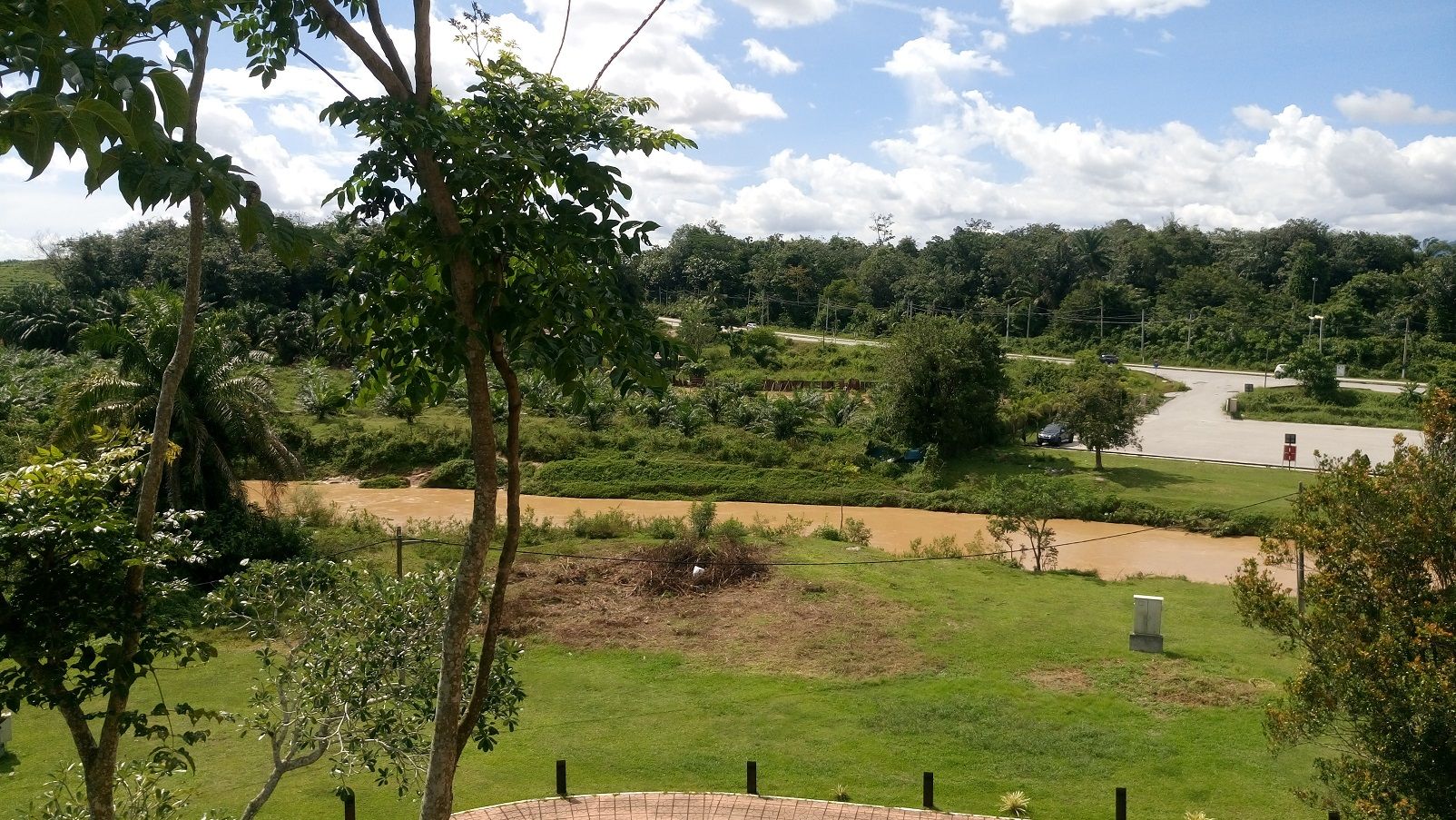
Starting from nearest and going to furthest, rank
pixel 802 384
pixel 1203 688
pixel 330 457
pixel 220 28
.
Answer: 1. pixel 220 28
2. pixel 1203 688
3. pixel 330 457
4. pixel 802 384

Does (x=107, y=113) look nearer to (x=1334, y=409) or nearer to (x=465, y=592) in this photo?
(x=465, y=592)

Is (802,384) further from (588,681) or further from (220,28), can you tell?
(220,28)

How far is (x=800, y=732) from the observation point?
10.4 metres

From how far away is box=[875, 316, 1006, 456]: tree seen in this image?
92.7 ft

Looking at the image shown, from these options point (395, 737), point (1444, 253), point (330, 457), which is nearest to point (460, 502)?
point (330, 457)

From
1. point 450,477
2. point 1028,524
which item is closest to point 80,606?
point 1028,524

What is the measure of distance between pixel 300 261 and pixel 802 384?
122 ft

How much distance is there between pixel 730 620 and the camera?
47.1 feet

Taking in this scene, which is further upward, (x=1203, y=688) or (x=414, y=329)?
(x=414, y=329)

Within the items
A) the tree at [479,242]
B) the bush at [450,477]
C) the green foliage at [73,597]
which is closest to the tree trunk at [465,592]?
the tree at [479,242]

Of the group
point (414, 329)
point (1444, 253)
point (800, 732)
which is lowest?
point (800, 732)

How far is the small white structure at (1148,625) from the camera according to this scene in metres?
12.6

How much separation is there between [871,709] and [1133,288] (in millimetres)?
49598

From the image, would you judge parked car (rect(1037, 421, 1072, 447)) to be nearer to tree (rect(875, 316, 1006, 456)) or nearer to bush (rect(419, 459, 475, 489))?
tree (rect(875, 316, 1006, 456))
